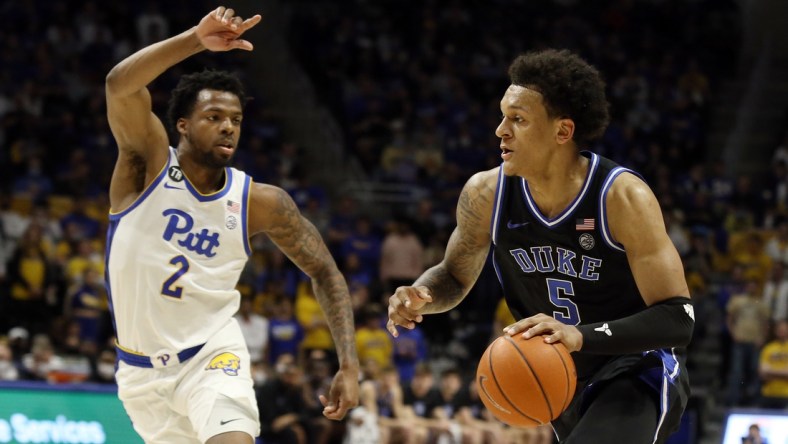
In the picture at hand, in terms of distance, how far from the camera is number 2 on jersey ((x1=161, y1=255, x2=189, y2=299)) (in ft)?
17.4

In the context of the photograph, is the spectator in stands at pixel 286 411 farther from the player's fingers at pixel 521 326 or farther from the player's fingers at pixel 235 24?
the player's fingers at pixel 521 326

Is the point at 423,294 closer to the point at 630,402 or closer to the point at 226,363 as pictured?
the point at 630,402

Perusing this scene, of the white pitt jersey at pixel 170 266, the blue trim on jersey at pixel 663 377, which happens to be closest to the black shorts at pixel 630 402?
the blue trim on jersey at pixel 663 377

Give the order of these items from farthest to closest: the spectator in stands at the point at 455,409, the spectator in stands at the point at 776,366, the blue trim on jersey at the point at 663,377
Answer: the spectator in stands at the point at 776,366
the spectator in stands at the point at 455,409
the blue trim on jersey at the point at 663,377

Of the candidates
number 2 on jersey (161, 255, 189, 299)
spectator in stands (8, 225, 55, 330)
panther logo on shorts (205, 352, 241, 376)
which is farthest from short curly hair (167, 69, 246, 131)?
spectator in stands (8, 225, 55, 330)

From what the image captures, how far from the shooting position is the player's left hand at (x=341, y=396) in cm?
519

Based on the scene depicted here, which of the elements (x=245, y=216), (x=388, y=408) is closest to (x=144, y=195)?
(x=245, y=216)

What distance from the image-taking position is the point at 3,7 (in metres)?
17.5

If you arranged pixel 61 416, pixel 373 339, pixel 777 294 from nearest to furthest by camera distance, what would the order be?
pixel 61 416 → pixel 373 339 → pixel 777 294

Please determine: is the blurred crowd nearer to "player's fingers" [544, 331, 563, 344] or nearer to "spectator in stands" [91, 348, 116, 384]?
"spectator in stands" [91, 348, 116, 384]

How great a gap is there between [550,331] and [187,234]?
2.15m

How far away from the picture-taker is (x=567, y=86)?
457cm

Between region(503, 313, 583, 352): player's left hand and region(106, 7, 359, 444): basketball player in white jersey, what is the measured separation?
1.46m

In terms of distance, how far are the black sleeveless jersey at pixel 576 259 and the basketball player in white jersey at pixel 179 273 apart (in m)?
1.14
